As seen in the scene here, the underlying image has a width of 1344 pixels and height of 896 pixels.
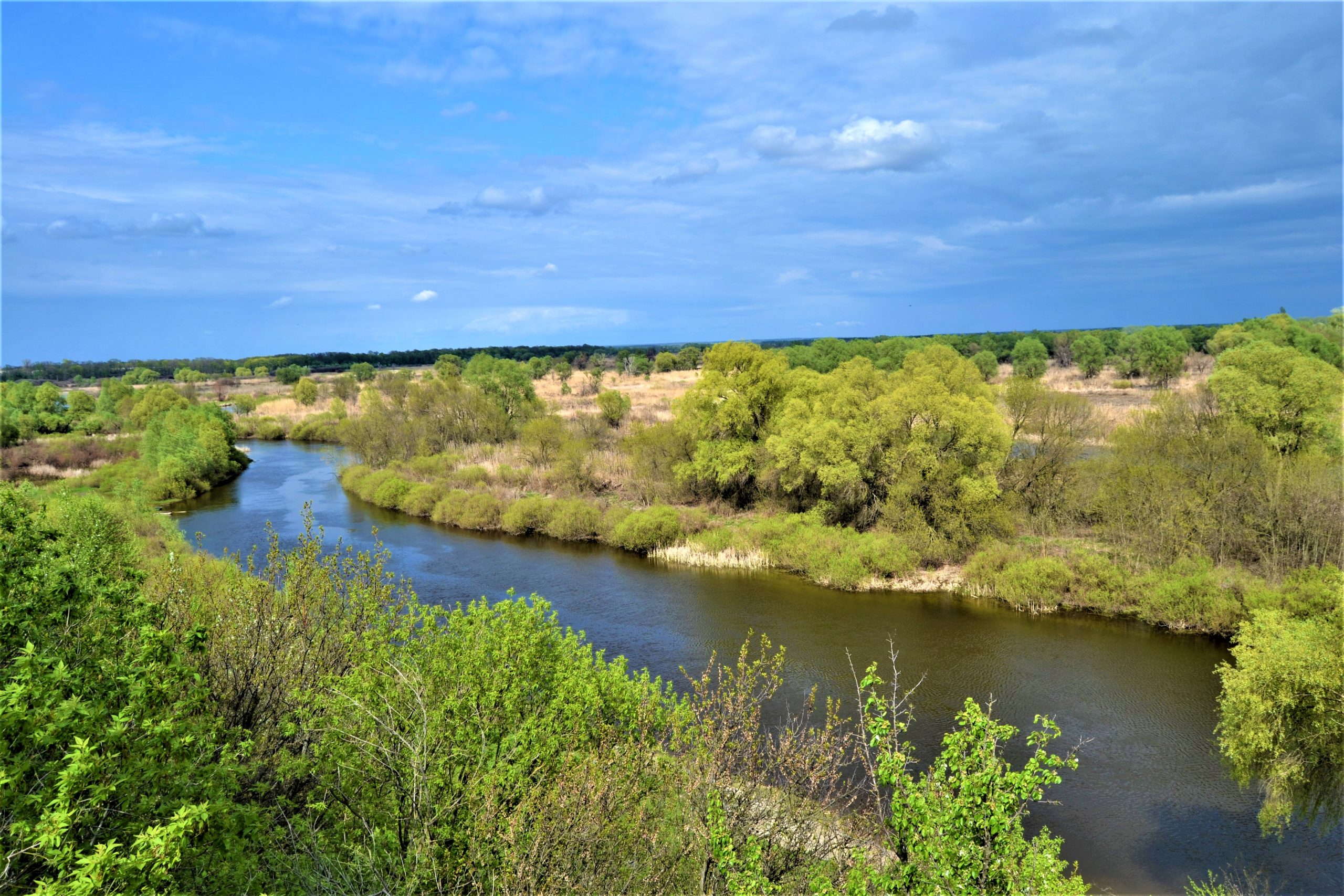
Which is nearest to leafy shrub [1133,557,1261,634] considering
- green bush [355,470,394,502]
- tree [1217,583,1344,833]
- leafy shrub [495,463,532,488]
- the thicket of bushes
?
tree [1217,583,1344,833]

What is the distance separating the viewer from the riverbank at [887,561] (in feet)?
95.1

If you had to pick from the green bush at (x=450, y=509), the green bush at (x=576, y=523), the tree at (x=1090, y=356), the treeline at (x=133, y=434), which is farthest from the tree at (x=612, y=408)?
the tree at (x=1090, y=356)

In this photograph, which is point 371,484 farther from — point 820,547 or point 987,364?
point 987,364

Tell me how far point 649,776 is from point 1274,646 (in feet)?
43.3

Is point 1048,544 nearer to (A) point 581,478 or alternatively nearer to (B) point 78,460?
(A) point 581,478

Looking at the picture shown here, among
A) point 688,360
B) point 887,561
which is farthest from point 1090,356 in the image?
point 887,561

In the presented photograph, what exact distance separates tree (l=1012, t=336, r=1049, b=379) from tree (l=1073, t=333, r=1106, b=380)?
15.4 ft

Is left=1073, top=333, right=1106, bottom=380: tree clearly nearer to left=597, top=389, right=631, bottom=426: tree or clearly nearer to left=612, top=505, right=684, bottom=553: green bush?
left=597, top=389, right=631, bottom=426: tree

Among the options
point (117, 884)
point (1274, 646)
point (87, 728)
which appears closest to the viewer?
point (117, 884)

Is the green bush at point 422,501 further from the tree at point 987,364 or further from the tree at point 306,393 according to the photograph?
the tree at point 987,364

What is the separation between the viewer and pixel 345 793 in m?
10.8

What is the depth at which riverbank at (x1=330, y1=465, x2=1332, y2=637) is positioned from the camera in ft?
95.1

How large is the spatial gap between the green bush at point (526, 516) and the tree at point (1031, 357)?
245 ft

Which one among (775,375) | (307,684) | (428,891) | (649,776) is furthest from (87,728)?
(775,375)
